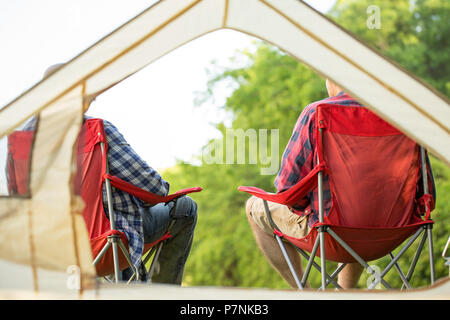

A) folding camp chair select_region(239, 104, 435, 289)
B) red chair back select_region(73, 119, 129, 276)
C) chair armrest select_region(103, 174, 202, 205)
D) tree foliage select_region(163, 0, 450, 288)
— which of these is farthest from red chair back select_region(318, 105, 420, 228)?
tree foliage select_region(163, 0, 450, 288)

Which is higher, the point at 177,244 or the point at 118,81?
the point at 118,81

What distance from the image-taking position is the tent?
1581 mm

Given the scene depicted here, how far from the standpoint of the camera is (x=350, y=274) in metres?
2.68

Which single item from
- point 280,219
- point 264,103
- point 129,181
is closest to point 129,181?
point 129,181

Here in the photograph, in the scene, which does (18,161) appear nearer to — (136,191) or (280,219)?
(136,191)

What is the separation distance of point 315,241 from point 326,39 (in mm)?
806

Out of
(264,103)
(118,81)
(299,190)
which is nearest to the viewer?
(118,81)

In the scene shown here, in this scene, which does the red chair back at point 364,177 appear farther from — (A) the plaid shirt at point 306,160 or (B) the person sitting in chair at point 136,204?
(B) the person sitting in chair at point 136,204

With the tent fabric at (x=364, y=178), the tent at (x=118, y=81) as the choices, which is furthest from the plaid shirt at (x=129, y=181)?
the tent at (x=118, y=81)

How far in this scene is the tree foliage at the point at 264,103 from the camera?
920 centimetres

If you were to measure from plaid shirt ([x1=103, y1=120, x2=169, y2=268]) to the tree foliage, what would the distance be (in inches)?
230

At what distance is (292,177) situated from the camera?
2232 mm

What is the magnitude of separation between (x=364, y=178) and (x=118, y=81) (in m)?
0.98

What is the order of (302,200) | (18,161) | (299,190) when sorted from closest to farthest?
(18,161) < (299,190) < (302,200)
